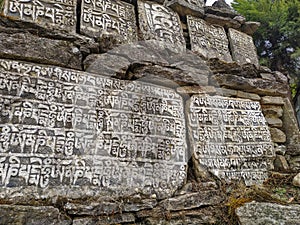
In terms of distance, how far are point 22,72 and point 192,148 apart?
186 cm

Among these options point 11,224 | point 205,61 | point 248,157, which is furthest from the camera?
point 205,61

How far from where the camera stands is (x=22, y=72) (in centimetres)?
235

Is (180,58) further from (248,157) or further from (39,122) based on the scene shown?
(39,122)

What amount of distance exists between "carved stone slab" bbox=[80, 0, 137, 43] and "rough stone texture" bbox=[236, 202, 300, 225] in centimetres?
219

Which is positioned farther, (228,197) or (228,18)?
(228,18)

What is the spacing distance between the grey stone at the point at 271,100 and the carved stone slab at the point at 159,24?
1.36m

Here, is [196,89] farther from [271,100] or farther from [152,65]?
[271,100]

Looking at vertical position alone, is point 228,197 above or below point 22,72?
below

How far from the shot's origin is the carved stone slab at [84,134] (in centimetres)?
211

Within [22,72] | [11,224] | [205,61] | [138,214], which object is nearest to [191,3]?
[205,61]

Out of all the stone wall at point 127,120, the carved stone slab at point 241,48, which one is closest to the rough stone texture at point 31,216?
the stone wall at point 127,120

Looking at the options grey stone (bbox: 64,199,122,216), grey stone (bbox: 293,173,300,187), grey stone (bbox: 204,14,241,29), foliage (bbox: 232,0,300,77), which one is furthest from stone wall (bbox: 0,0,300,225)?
foliage (bbox: 232,0,300,77)

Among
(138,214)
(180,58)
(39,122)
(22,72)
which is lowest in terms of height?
(138,214)

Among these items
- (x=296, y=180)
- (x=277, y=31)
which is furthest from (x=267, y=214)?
(x=277, y=31)
